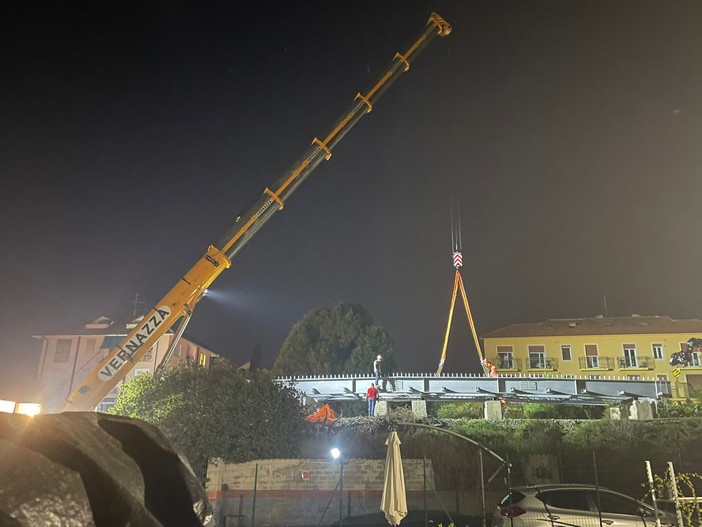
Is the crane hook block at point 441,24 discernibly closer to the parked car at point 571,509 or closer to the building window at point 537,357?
the parked car at point 571,509

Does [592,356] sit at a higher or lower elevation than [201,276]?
higher

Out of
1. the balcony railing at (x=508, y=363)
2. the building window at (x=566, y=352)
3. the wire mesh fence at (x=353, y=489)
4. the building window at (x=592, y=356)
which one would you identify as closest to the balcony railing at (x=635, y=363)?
the building window at (x=592, y=356)

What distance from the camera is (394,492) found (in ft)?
41.3

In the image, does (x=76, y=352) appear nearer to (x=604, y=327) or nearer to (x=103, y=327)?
(x=103, y=327)

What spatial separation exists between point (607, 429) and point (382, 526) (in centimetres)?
1428

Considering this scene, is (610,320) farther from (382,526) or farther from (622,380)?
(382,526)

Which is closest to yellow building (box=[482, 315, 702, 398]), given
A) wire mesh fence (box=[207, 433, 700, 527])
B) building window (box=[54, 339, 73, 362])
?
wire mesh fence (box=[207, 433, 700, 527])

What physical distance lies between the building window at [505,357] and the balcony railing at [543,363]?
6.40ft

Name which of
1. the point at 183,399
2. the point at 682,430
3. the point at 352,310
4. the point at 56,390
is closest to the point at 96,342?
the point at 56,390

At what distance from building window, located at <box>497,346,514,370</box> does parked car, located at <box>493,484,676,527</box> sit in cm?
4686

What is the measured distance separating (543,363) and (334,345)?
2416 cm

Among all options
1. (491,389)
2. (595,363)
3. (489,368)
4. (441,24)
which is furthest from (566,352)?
(441,24)

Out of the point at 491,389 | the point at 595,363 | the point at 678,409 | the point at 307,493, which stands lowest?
the point at 307,493

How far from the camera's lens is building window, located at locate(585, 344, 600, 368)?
5519 cm
